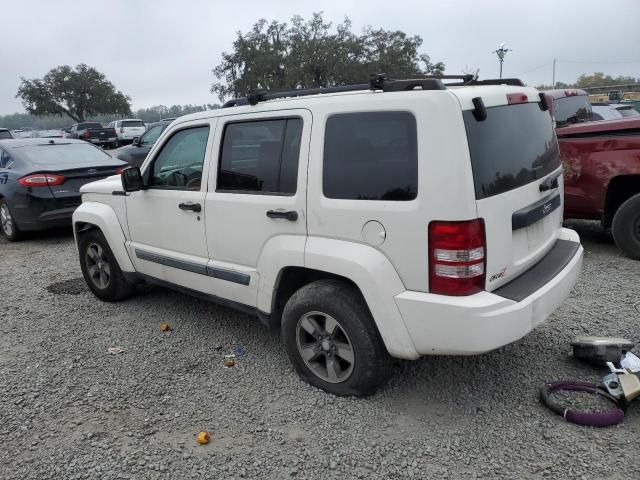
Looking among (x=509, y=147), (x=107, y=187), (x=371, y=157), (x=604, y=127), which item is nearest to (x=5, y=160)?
(x=107, y=187)

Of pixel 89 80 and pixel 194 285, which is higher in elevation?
pixel 89 80

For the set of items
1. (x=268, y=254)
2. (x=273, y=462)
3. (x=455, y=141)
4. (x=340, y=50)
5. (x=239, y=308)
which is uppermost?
(x=340, y=50)

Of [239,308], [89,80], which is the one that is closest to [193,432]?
[239,308]

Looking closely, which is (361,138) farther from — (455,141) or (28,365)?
(28,365)

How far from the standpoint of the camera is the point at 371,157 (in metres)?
2.96

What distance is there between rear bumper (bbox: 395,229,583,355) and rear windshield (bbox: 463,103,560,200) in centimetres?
57

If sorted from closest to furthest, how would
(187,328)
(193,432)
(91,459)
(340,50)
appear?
(91,459) < (193,432) < (187,328) < (340,50)

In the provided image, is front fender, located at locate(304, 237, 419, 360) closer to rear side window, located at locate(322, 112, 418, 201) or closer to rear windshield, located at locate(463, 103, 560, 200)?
rear side window, located at locate(322, 112, 418, 201)

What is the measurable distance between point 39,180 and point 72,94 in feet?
187

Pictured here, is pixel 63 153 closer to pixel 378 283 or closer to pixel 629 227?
pixel 378 283

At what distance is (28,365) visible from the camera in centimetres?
400

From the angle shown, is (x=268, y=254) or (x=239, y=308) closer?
(x=268, y=254)

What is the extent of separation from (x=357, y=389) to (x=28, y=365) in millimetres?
2566

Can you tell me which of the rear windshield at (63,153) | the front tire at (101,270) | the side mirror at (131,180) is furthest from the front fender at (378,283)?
the rear windshield at (63,153)
